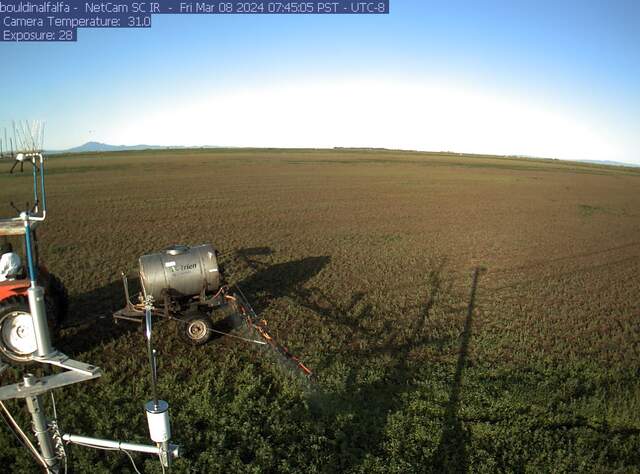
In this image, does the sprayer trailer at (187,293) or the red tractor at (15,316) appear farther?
Answer: the sprayer trailer at (187,293)

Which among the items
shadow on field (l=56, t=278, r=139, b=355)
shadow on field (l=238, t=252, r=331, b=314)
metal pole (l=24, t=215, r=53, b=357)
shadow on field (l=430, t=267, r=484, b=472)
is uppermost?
metal pole (l=24, t=215, r=53, b=357)

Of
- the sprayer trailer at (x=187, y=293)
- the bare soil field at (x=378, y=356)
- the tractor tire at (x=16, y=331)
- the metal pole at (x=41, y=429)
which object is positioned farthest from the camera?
the sprayer trailer at (x=187, y=293)

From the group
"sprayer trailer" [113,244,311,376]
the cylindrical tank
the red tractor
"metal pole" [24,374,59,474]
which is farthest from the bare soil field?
"metal pole" [24,374,59,474]

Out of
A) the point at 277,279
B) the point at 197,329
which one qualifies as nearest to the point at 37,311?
the point at 197,329

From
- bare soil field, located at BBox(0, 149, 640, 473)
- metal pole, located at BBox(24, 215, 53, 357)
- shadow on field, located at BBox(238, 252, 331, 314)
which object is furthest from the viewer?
shadow on field, located at BBox(238, 252, 331, 314)

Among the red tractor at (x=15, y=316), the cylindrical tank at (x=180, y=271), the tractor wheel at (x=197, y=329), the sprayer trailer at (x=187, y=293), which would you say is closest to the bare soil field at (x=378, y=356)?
the tractor wheel at (x=197, y=329)

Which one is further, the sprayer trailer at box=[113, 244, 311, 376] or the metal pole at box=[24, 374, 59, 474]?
the sprayer trailer at box=[113, 244, 311, 376]

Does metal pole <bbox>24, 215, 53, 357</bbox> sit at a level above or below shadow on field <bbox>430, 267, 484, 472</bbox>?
above

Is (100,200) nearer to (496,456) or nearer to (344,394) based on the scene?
(344,394)

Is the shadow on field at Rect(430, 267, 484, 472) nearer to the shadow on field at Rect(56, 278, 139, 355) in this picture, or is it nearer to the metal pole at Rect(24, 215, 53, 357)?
the metal pole at Rect(24, 215, 53, 357)

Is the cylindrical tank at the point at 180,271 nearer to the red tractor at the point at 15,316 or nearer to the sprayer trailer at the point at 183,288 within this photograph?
the sprayer trailer at the point at 183,288
